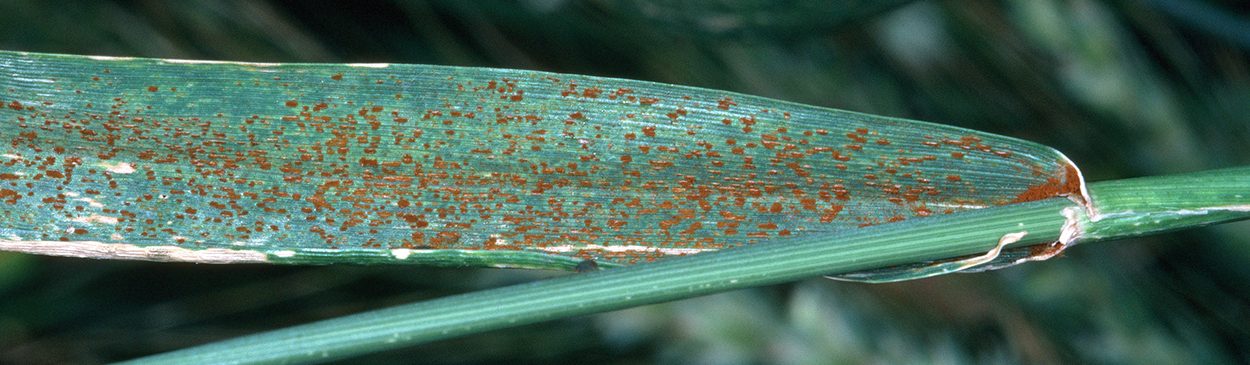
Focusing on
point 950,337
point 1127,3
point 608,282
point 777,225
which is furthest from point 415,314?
point 1127,3

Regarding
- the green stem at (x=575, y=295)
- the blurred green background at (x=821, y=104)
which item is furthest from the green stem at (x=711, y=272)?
the blurred green background at (x=821, y=104)

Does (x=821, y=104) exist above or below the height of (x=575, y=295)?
above

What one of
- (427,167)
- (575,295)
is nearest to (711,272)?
(575,295)

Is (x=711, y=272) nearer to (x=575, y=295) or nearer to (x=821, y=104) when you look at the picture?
(x=575, y=295)

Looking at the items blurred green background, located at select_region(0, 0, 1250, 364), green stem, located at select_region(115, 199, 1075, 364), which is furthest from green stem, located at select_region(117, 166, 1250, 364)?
blurred green background, located at select_region(0, 0, 1250, 364)

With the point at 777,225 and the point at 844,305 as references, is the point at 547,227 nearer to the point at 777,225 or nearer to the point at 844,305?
the point at 777,225
